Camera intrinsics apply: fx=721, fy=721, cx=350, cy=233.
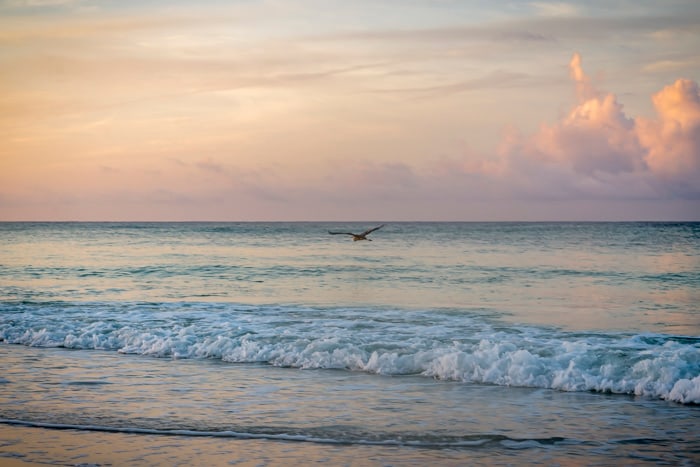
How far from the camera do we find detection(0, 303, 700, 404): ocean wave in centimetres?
1276

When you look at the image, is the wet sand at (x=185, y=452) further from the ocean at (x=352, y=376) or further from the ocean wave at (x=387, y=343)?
the ocean wave at (x=387, y=343)

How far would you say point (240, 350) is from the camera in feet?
51.4

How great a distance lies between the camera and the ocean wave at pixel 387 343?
1276 cm

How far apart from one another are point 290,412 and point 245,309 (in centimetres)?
1211

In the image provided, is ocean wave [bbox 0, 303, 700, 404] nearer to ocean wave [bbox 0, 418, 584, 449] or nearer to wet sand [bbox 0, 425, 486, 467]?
ocean wave [bbox 0, 418, 584, 449]

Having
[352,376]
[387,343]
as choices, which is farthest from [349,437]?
[387,343]

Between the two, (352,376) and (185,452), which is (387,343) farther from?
(185,452)

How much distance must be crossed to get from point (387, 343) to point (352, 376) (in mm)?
2190

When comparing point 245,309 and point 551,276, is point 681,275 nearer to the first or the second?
point 551,276

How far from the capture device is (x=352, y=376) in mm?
13477

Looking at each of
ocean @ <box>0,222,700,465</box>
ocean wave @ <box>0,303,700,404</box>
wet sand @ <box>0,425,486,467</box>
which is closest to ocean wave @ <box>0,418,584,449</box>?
ocean @ <box>0,222,700,465</box>

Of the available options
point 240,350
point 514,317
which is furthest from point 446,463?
point 514,317

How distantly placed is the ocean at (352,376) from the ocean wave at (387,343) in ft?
0.16

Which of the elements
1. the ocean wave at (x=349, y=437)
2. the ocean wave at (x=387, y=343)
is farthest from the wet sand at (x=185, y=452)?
the ocean wave at (x=387, y=343)
